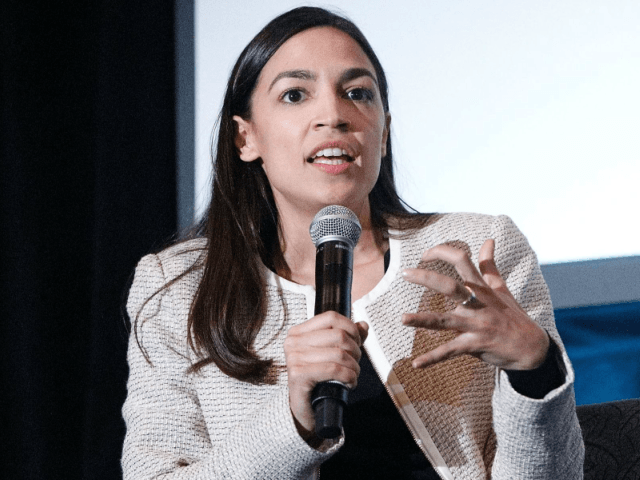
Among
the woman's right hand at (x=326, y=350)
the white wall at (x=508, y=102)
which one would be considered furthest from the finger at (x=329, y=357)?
the white wall at (x=508, y=102)

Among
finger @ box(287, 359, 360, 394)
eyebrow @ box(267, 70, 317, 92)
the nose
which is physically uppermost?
eyebrow @ box(267, 70, 317, 92)

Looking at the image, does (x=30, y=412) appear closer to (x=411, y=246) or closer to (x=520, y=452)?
(x=411, y=246)

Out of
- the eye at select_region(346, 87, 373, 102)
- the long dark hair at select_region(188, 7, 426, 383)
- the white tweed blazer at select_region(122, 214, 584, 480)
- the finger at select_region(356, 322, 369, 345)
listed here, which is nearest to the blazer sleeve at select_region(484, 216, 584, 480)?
the white tweed blazer at select_region(122, 214, 584, 480)

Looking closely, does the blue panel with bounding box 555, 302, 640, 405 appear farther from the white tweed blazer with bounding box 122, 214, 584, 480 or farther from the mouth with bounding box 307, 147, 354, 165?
the mouth with bounding box 307, 147, 354, 165

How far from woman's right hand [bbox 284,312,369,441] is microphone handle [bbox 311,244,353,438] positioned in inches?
0.6

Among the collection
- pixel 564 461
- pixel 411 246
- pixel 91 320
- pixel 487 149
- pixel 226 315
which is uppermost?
pixel 487 149

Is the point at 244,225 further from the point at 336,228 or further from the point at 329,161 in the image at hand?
the point at 336,228

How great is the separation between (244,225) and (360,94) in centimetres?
41

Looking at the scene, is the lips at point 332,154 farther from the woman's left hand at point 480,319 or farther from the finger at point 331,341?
the finger at point 331,341

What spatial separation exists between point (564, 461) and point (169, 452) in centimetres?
72

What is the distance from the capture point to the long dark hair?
1.33m

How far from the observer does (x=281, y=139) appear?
136 centimetres

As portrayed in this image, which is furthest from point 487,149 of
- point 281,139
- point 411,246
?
point 281,139

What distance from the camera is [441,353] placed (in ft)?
2.88
